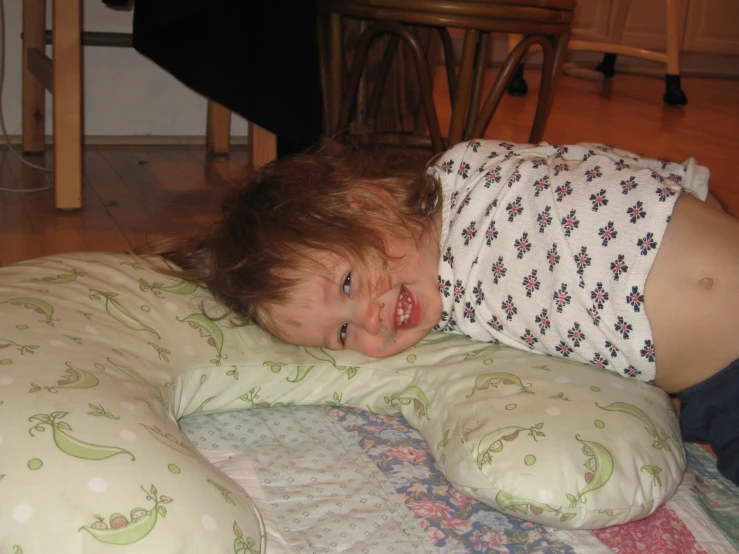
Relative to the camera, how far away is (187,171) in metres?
1.88

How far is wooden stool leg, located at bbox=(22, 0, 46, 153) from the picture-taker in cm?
179

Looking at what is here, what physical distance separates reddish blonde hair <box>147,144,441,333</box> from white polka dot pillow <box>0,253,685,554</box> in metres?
0.06

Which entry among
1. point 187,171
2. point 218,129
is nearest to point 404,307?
point 187,171

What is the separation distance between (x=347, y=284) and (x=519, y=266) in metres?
0.20

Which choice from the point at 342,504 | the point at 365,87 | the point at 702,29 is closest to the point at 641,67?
the point at 702,29

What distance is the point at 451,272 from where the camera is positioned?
914mm

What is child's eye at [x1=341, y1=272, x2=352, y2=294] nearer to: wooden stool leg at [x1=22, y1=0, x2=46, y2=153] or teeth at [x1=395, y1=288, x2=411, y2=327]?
teeth at [x1=395, y1=288, x2=411, y2=327]

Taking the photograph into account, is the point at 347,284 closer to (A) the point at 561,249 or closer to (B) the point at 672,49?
(A) the point at 561,249

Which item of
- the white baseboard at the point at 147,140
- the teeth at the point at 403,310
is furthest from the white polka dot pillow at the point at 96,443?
the white baseboard at the point at 147,140

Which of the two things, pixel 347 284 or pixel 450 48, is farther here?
pixel 450 48

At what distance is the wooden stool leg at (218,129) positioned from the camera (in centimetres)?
199

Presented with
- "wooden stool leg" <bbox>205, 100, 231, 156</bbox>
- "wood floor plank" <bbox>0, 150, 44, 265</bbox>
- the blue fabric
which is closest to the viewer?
the blue fabric

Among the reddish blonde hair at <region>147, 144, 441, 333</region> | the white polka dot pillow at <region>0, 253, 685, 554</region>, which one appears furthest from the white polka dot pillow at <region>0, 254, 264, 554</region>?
the reddish blonde hair at <region>147, 144, 441, 333</region>

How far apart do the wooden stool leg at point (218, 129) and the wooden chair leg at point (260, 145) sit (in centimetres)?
28
